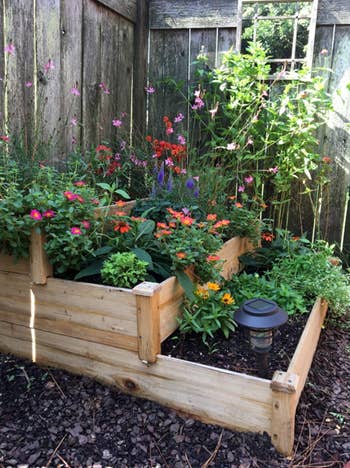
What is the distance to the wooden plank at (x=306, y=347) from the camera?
1.67 metres

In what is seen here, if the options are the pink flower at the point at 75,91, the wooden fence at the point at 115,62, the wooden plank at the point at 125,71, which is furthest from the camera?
the wooden plank at the point at 125,71

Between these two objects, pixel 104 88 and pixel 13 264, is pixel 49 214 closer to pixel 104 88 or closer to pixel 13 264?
pixel 13 264

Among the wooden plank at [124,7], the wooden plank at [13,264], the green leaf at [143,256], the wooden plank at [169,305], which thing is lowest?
the wooden plank at [169,305]

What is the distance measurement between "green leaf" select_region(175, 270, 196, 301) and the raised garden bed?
0.10ft

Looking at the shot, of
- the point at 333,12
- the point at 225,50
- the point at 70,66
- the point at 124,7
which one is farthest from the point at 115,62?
the point at 333,12

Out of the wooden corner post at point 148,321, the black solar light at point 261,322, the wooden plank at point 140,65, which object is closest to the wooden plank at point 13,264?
the wooden corner post at point 148,321

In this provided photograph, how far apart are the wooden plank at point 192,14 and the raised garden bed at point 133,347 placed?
91.6 inches

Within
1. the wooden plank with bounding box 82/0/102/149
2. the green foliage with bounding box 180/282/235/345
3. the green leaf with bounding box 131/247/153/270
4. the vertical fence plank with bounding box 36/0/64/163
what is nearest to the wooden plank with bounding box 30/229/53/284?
the green leaf with bounding box 131/247/153/270

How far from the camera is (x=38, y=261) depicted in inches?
72.1

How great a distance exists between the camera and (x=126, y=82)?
332cm

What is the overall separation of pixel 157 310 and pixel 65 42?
5.90 feet

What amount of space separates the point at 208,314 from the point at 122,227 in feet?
1.88

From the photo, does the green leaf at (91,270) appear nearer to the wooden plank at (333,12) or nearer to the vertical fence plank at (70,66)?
the vertical fence plank at (70,66)

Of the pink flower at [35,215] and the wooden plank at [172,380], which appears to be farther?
the pink flower at [35,215]
